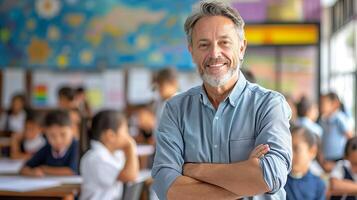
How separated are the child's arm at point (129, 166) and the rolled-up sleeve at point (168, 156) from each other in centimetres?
169

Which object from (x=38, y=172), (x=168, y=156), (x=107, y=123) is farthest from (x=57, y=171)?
(x=168, y=156)

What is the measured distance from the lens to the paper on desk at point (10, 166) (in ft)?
14.8

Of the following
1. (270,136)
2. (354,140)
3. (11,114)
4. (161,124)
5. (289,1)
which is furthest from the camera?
(289,1)

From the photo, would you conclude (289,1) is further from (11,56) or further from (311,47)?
(11,56)

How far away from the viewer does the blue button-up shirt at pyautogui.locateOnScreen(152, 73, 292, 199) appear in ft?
6.02

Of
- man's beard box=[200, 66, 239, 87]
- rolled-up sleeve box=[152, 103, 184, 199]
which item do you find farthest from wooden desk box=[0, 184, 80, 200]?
man's beard box=[200, 66, 239, 87]

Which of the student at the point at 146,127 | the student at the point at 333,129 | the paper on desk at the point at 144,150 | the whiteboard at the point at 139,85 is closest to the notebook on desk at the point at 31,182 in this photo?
the paper on desk at the point at 144,150

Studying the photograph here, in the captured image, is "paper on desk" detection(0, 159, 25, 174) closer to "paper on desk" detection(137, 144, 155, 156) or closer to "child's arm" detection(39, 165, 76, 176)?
"child's arm" detection(39, 165, 76, 176)

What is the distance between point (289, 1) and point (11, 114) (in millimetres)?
4301

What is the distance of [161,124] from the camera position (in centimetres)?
199

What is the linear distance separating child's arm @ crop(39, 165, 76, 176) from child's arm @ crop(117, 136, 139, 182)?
578 millimetres

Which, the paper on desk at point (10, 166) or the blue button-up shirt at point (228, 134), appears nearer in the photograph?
the blue button-up shirt at point (228, 134)

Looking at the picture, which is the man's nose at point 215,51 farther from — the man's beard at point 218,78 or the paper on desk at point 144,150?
the paper on desk at point 144,150

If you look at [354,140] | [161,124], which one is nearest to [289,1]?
[354,140]
